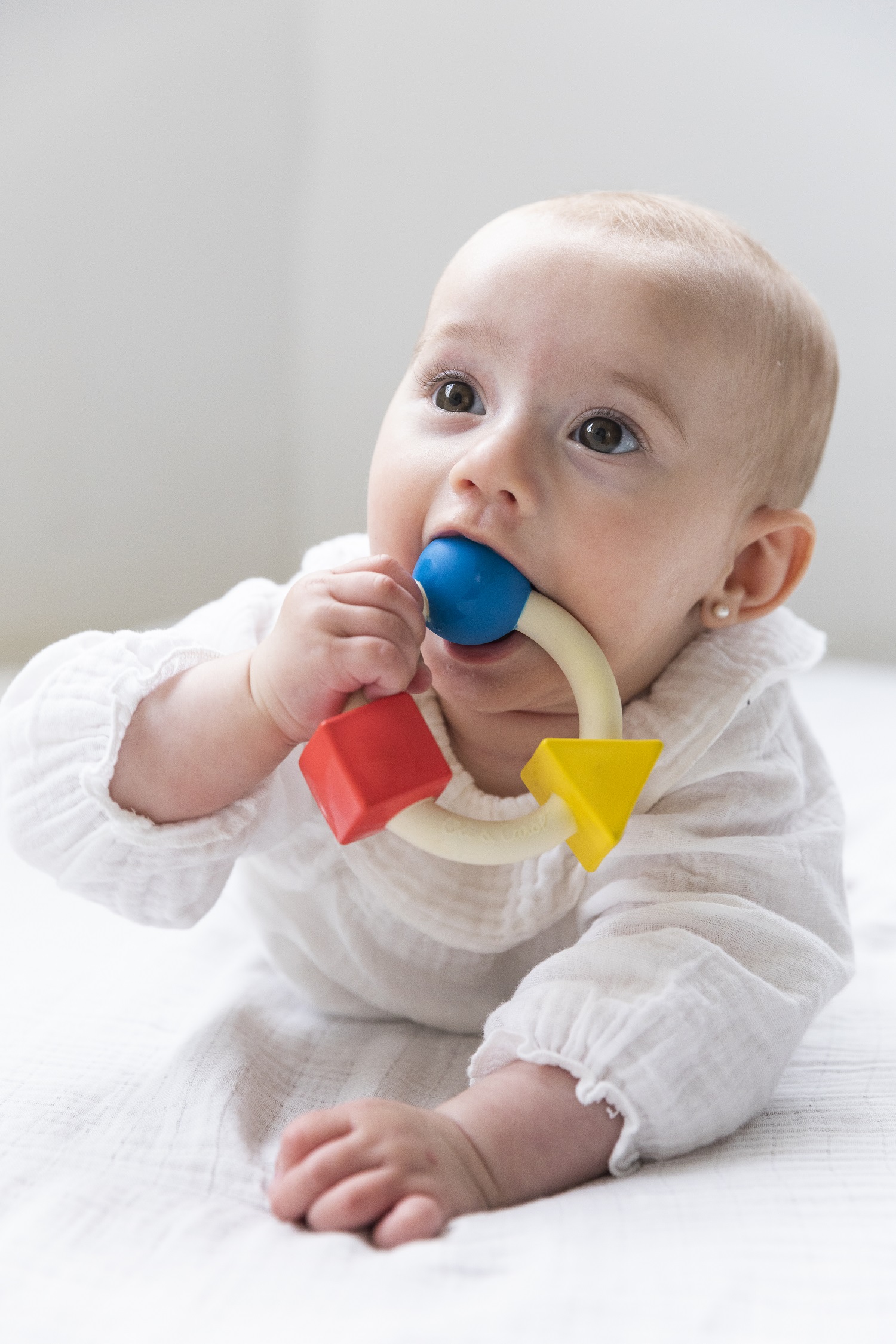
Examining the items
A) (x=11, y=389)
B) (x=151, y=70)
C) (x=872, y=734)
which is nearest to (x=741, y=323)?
(x=872, y=734)

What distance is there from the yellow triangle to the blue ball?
0.25 feet

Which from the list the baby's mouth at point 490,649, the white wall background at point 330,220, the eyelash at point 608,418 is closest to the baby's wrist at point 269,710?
the baby's mouth at point 490,649

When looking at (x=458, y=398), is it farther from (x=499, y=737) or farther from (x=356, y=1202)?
(x=356, y=1202)

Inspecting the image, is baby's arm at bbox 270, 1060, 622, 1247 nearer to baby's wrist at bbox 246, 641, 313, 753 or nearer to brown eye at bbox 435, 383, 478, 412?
baby's wrist at bbox 246, 641, 313, 753

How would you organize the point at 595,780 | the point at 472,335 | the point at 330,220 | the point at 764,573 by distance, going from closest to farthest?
the point at 595,780 < the point at 472,335 < the point at 764,573 < the point at 330,220

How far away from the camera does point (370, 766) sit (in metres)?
0.58

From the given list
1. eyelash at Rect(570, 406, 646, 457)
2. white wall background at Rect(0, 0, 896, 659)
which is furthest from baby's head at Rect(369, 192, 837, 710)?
white wall background at Rect(0, 0, 896, 659)

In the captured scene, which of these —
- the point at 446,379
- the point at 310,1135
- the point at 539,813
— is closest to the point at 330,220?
the point at 446,379

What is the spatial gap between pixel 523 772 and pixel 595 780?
1.7 inches

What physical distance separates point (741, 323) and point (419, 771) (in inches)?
13.8

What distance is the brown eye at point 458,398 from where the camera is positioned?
75cm

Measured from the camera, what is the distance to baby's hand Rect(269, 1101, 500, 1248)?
0.53 metres

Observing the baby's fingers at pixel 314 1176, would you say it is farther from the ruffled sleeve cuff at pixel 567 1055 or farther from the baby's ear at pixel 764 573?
the baby's ear at pixel 764 573

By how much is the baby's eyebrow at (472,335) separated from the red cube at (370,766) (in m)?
0.24
